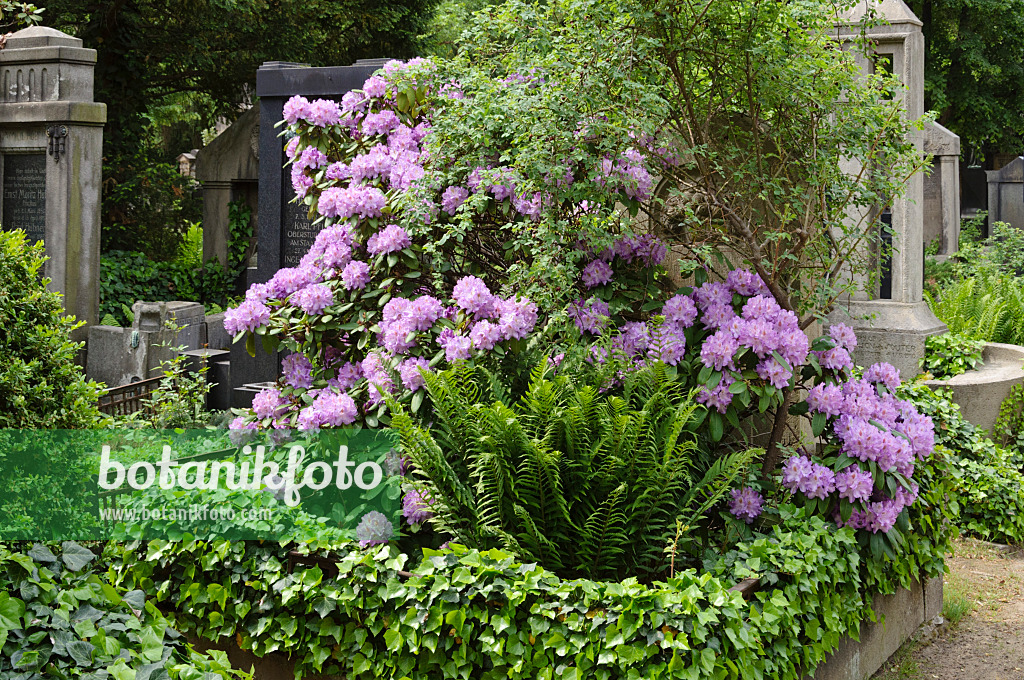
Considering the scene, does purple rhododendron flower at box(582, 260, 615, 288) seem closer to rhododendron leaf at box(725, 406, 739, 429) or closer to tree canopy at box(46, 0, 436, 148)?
rhododendron leaf at box(725, 406, 739, 429)

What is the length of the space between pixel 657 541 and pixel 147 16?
12.6 metres

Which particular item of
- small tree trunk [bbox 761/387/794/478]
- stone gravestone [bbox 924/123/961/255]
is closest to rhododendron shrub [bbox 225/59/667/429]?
small tree trunk [bbox 761/387/794/478]

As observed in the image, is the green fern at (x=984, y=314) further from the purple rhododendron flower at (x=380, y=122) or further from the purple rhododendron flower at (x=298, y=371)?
the purple rhododendron flower at (x=298, y=371)

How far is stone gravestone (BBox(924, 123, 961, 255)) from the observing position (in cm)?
1494

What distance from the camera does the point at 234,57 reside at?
1545 cm

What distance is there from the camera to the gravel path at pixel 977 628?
15.4ft

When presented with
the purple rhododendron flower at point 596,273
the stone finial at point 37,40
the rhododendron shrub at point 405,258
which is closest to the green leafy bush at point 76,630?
Answer: the rhododendron shrub at point 405,258

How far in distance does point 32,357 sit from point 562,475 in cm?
257

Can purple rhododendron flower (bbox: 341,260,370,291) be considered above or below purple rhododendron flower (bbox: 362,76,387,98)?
below

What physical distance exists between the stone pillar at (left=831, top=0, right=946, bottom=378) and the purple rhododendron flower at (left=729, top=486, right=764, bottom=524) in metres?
4.13

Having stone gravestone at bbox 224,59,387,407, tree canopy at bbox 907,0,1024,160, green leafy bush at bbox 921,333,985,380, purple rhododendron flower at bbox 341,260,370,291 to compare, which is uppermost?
tree canopy at bbox 907,0,1024,160

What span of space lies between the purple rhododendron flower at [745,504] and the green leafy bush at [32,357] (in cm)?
311

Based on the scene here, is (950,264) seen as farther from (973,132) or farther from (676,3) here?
(676,3)

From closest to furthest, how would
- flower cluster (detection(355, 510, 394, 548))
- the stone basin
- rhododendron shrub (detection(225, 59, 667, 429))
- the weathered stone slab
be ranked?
flower cluster (detection(355, 510, 394, 548)) → the weathered stone slab → rhododendron shrub (detection(225, 59, 667, 429)) → the stone basin
